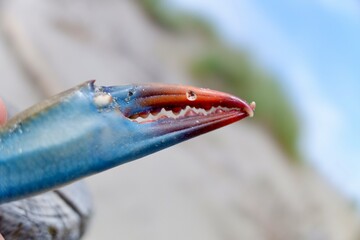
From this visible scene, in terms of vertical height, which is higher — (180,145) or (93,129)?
(93,129)

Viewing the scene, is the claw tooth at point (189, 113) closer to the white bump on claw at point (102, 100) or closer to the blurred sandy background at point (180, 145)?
the white bump on claw at point (102, 100)

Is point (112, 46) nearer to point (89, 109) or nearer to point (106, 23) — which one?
point (106, 23)

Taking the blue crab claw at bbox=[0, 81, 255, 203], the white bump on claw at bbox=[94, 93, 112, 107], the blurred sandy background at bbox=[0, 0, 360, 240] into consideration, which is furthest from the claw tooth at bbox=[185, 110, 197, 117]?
the blurred sandy background at bbox=[0, 0, 360, 240]

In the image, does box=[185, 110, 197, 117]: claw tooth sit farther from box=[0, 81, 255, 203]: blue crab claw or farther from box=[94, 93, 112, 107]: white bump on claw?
box=[94, 93, 112, 107]: white bump on claw

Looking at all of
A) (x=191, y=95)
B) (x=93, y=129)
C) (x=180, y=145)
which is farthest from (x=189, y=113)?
(x=180, y=145)

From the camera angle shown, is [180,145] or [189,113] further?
[180,145]

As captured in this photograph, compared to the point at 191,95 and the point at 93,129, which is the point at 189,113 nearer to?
the point at 191,95

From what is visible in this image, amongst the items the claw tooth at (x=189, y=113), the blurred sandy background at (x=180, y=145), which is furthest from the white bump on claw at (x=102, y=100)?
the blurred sandy background at (x=180, y=145)
